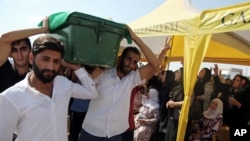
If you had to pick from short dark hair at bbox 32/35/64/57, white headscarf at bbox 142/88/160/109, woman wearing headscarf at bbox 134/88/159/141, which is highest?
short dark hair at bbox 32/35/64/57

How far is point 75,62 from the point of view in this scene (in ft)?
7.79

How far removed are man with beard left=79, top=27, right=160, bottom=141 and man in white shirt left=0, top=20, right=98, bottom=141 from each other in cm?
81

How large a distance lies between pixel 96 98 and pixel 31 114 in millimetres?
1120

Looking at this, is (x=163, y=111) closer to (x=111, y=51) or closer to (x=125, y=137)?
(x=125, y=137)

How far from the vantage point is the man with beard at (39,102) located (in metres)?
1.73

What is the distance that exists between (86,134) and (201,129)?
2.82m

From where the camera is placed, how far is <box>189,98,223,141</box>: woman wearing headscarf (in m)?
5.11

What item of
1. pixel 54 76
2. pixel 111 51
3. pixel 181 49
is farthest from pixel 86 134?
pixel 181 49

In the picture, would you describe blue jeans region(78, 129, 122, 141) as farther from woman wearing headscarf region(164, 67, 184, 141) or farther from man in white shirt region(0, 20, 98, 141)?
woman wearing headscarf region(164, 67, 184, 141)

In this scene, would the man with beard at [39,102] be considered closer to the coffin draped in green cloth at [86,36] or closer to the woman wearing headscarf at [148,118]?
the coffin draped in green cloth at [86,36]

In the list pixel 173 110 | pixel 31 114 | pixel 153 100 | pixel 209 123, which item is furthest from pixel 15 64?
pixel 209 123

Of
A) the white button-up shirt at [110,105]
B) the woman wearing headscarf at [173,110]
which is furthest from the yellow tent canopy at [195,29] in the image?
the white button-up shirt at [110,105]

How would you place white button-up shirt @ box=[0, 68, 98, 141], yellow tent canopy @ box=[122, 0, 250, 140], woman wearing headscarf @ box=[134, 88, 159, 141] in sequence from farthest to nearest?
woman wearing headscarf @ box=[134, 88, 159, 141] → yellow tent canopy @ box=[122, 0, 250, 140] → white button-up shirt @ box=[0, 68, 98, 141]

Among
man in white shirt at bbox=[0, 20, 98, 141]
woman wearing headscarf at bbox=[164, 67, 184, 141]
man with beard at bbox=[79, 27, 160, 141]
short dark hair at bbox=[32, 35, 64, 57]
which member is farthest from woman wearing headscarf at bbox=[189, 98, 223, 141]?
short dark hair at bbox=[32, 35, 64, 57]
